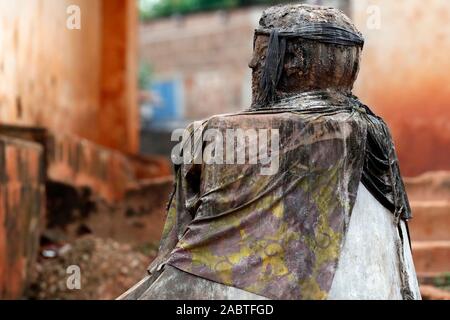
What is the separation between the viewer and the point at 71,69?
45.9ft

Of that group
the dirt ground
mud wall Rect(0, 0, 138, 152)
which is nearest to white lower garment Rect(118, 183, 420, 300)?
the dirt ground

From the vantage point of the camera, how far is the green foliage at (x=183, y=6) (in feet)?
101

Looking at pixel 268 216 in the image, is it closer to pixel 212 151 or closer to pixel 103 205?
pixel 212 151

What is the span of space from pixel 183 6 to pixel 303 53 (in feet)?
93.3

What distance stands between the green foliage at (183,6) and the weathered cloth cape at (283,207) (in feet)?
79.2

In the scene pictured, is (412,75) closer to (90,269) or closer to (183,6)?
(90,269)

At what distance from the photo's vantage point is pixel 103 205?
1255cm

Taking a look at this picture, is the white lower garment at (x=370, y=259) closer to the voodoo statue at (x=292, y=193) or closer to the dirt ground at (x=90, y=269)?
the voodoo statue at (x=292, y=193)

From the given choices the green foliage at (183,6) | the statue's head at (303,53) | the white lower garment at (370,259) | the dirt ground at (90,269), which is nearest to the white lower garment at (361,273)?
the white lower garment at (370,259)

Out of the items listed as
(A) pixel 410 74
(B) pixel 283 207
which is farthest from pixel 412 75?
(B) pixel 283 207

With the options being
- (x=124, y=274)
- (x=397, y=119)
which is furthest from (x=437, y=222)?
(x=124, y=274)

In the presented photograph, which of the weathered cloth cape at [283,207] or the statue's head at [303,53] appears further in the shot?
the statue's head at [303,53]

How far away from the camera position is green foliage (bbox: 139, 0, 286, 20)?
101 feet

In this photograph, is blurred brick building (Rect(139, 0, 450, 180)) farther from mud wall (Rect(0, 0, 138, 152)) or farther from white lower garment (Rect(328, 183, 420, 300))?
white lower garment (Rect(328, 183, 420, 300))
